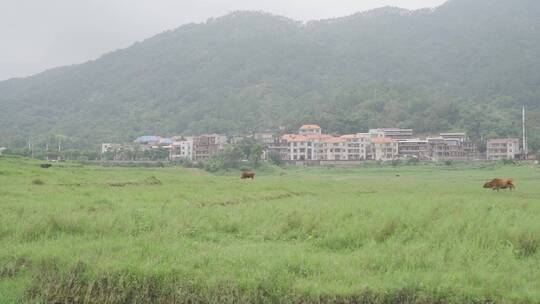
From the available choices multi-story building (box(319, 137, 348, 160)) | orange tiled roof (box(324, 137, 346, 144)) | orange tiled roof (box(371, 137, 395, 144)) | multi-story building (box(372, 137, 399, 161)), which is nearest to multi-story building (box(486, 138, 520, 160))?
multi-story building (box(372, 137, 399, 161))

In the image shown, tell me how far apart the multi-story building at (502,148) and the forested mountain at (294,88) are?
6.30 meters

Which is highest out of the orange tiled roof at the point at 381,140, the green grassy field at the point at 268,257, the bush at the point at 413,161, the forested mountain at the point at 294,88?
the forested mountain at the point at 294,88

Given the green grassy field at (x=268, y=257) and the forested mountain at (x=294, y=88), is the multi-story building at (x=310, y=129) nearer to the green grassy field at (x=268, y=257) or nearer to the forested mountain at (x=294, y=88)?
the forested mountain at (x=294, y=88)

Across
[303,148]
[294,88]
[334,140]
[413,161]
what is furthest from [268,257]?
[294,88]

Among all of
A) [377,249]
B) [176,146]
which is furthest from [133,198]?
[176,146]

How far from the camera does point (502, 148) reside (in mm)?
89500

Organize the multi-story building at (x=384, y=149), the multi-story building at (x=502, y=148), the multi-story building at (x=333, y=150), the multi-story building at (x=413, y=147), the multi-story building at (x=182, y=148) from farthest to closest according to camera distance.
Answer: the multi-story building at (x=182, y=148) → the multi-story building at (x=413, y=147) → the multi-story building at (x=384, y=149) → the multi-story building at (x=333, y=150) → the multi-story building at (x=502, y=148)

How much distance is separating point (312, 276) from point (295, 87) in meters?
158

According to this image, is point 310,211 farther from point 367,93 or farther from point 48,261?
point 367,93

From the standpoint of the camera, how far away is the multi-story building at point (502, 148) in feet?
290

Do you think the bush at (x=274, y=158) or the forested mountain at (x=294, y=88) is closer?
the bush at (x=274, y=158)

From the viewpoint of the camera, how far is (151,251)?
28.3 feet

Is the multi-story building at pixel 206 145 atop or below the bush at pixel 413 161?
atop

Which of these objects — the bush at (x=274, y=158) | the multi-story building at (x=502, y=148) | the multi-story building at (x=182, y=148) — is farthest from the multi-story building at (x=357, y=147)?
the multi-story building at (x=182, y=148)
